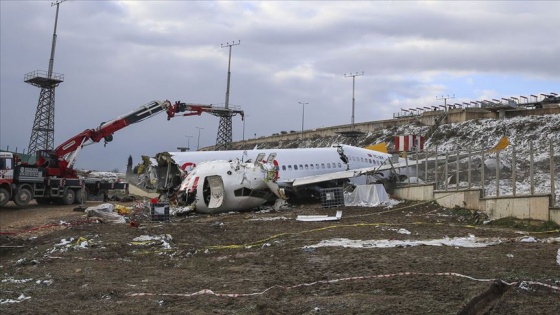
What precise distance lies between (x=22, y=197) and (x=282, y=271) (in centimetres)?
2311

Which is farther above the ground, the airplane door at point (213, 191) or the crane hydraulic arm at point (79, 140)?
the crane hydraulic arm at point (79, 140)

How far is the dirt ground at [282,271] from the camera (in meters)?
6.78

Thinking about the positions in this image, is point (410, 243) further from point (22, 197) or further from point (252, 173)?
point (22, 197)

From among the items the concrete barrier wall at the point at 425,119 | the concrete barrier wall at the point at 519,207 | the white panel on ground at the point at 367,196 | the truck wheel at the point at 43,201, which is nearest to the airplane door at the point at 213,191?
the white panel on ground at the point at 367,196

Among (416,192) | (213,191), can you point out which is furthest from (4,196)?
(416,192)

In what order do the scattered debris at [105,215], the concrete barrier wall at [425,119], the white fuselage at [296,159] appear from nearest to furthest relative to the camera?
the scattered debris at [105,215], the white fuselage at [296,159], the concrete barrier wall at [425,119]

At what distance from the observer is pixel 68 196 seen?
3200 cm

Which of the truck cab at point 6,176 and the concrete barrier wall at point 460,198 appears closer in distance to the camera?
the concrete barrier wall at point 460,198

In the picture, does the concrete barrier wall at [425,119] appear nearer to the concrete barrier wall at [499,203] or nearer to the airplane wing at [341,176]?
the airplane wing at [341,176]

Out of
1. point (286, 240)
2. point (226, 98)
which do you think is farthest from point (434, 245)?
point (226, 98)

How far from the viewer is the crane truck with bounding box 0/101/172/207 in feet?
92.2

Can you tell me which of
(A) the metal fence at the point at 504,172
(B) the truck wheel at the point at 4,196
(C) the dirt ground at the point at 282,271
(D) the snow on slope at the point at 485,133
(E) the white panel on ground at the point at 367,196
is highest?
(D) the snow on slope at the point at 485,133

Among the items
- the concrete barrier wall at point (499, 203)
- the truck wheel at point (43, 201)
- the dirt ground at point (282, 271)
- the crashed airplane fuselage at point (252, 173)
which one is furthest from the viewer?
the truck wheel at point (43, 201)

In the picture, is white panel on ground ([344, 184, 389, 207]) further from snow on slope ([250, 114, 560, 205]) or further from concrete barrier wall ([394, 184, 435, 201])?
snow on slope ([250, 114, 560, 205])
